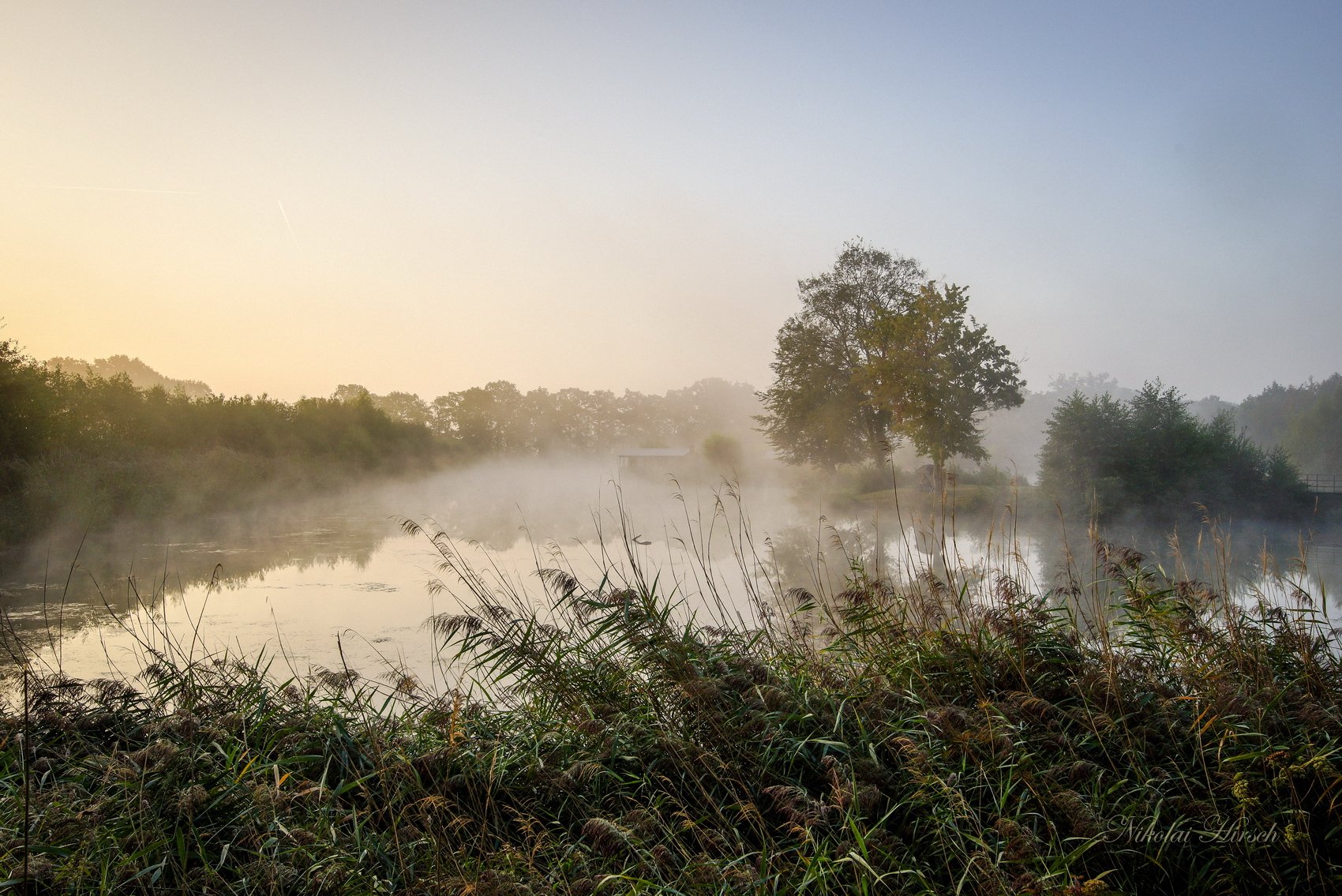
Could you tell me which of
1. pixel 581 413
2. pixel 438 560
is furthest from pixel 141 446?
pixel 581 413

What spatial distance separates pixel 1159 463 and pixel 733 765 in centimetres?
2125

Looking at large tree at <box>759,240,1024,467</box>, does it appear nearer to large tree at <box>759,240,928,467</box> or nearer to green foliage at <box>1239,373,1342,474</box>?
large tree at <box>759,240,928,467</box>

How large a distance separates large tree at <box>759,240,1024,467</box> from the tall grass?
67.2 ft

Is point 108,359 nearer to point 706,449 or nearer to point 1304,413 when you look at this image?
point 706,449

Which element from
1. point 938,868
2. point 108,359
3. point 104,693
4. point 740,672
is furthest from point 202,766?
point 108,359

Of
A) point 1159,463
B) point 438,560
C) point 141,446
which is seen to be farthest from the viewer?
point 141,446

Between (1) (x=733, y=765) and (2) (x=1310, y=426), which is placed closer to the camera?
(1) (x=733, y=765)

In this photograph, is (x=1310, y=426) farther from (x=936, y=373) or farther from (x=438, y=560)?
(x=438, y=560)

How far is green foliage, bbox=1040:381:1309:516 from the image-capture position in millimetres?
19609

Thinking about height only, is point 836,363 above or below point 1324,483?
above

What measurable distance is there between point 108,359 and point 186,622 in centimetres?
2570

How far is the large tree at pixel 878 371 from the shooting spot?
2400 cm

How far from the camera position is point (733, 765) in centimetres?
303

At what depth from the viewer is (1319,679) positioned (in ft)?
11.2
